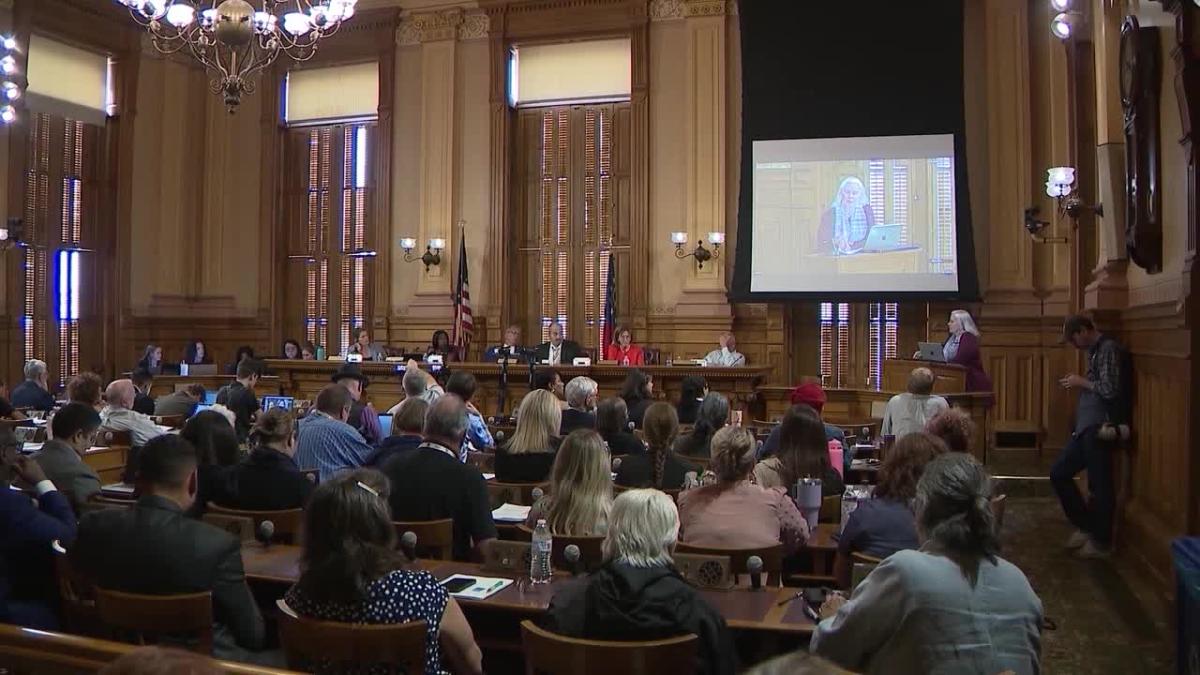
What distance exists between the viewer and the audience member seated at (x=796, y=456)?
452 cm

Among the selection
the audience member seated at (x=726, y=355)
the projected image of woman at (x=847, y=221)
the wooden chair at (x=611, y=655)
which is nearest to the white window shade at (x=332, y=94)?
the audience member seated at (x=726, y=355)

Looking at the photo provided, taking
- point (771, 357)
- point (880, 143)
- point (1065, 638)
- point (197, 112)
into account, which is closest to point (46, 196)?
point (197, 112)

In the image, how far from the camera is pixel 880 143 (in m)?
11.9

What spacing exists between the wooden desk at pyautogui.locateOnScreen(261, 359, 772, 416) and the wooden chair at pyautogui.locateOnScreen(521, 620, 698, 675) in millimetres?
8689

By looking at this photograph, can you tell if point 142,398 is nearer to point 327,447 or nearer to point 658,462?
point 327,447

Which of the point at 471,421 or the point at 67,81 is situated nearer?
the point at 471,421

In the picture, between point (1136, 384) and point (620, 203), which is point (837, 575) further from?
point (620, 203)

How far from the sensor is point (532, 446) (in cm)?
520

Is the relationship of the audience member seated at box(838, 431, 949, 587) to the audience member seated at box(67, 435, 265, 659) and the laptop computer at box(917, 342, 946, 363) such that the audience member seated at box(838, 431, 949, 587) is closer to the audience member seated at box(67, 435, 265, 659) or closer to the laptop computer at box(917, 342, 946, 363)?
the audience member seated at box(67, 435, 265, 659)

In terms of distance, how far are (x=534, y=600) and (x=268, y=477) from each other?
174cm

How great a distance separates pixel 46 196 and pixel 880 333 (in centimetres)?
1116

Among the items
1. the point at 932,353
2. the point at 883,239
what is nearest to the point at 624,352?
the point at 883,239

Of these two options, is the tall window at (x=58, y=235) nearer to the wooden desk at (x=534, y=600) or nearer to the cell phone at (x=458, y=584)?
the wooden desk at (x=534, y=600)

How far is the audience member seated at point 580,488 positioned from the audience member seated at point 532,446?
4.38ft
